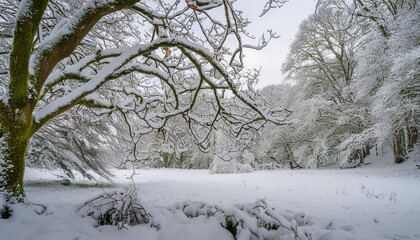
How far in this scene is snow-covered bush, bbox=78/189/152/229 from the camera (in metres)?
3.13

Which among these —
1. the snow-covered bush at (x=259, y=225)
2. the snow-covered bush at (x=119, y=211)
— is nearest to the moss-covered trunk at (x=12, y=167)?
the snow-covered bush at (x=119, y=211)

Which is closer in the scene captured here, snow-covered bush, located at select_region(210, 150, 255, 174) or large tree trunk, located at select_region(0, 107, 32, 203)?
large tree trunk, located at select_region(0, 107, 32, 203)

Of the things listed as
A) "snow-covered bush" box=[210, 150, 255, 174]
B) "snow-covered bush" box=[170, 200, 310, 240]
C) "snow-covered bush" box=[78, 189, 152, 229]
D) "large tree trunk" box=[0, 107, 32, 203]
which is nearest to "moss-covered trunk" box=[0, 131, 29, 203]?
"large tree trunk" box=[0, 107, 32, 203]

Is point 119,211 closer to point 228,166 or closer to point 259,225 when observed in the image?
point 259,225

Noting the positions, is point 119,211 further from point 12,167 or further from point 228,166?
point 228,166


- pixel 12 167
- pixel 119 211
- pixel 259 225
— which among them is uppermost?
pixel 12 167

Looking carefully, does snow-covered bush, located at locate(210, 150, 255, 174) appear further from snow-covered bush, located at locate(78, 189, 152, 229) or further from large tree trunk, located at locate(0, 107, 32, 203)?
large tree trunk, located at locate(0, 107, 32, 203)

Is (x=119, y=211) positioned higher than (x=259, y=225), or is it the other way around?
(x=119, y=211)

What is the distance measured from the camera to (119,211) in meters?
3.14

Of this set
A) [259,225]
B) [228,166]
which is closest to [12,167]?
[259,225]

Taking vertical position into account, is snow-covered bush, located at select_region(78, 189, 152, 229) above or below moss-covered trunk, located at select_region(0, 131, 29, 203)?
below

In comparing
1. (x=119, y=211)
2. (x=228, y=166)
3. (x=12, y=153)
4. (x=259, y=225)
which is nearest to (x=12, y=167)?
(x=12, y=153)

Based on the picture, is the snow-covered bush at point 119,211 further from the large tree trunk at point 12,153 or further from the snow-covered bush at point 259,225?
the snow-covered bush at point 259,225

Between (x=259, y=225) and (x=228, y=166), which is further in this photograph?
(x=228, y=166)
